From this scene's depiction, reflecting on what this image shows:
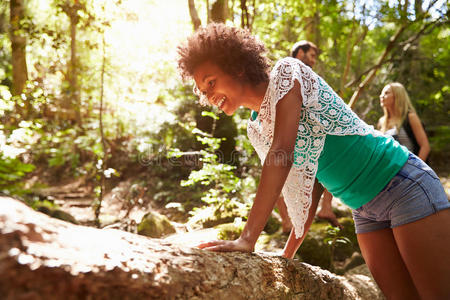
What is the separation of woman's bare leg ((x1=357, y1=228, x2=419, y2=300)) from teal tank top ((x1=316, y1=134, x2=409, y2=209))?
0.30 metres

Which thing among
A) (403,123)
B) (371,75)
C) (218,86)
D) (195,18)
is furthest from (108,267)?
(371,75)

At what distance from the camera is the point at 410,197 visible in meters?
1.35

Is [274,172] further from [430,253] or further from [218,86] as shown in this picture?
[430,253]

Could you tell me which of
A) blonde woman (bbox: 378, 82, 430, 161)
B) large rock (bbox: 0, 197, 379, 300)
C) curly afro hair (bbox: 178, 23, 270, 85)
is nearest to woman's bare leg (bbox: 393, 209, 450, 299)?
→ large rock (bbox: 0, 197, 379, 300)

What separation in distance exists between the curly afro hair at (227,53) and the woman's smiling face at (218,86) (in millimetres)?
26

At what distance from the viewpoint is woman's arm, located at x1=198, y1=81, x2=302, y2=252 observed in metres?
1.29

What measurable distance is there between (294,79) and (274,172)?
442mm

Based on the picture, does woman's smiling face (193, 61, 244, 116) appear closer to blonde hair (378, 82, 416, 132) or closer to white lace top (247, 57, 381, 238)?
white lace top (247, 57, 381, 238)

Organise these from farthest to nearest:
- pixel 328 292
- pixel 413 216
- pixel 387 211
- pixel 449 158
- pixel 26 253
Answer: pixel 449 158 → pixel 328 292 → pixel 387 211 → pixel 413 216 → pixel 26 253

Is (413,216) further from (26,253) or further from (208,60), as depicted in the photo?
(26,253)

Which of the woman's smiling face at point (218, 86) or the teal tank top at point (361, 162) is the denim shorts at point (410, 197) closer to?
the teal tank top at point (361, 162)

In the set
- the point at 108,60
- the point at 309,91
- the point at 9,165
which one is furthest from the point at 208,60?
the point at 108,60

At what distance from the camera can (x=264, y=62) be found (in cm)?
161

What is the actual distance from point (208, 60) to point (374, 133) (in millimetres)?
926
